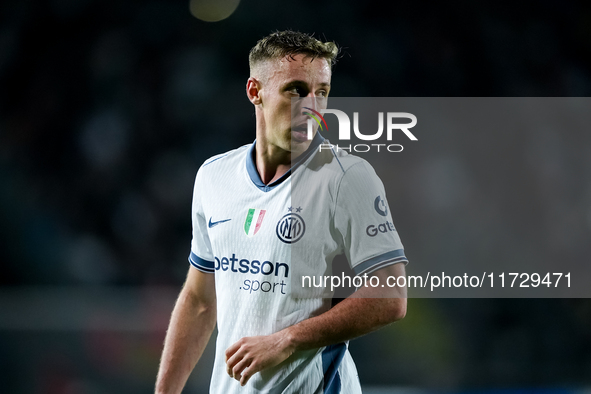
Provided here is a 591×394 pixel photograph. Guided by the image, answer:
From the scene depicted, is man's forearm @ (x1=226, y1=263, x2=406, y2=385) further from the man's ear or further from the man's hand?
the man's ear

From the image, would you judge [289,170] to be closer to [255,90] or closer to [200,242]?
[255,90]

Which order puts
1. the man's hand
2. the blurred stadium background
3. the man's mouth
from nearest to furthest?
the man's hand < the man's mouth < the blurred stadium background

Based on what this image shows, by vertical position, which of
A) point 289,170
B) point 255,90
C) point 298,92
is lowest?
point 289,170

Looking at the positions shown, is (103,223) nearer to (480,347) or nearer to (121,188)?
(121,188)

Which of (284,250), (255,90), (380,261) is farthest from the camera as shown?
(255,90)

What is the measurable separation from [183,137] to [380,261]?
4.61m

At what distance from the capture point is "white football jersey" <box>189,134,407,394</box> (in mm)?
1661

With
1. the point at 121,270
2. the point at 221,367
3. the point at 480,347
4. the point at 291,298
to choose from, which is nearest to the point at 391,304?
the point at 291,298

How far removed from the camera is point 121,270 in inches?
217

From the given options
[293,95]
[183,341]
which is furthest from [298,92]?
[183,341]

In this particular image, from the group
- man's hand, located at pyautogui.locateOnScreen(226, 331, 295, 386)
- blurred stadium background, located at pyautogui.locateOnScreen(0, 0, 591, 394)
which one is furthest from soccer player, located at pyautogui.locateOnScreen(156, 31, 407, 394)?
blurred stadium background, located at pyautogui.locateOnScreen(0, 0, 591, 394)

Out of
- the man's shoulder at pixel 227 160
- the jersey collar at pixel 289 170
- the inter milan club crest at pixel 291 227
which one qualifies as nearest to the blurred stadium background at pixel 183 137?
the man's shoulder at pixel 227 160

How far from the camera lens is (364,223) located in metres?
1.65

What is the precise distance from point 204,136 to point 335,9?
2105 millimetres
